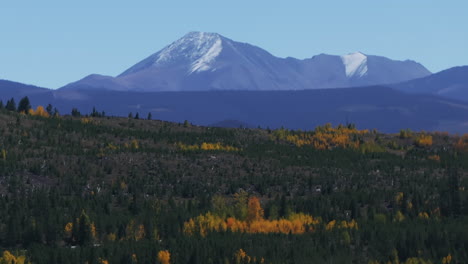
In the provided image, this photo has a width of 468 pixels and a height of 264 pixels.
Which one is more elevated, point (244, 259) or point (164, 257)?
point (164, 257)

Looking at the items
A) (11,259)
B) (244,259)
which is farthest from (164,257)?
(11,259)

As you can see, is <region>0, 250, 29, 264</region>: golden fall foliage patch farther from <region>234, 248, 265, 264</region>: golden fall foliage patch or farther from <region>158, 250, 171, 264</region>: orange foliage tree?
<region>234, 248, 265, 264</region>: golden fall foliage patch

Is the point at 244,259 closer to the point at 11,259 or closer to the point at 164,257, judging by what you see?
the point at 164,257

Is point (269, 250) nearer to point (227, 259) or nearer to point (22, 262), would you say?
point (227, 259)

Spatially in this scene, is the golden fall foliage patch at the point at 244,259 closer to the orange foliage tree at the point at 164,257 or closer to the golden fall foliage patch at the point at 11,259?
the orange foliage tree at the point at 164,257

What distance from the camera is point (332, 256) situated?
190125 mm

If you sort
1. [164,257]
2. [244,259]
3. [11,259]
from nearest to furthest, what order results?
[11,259]
[164,257]
[244,259]

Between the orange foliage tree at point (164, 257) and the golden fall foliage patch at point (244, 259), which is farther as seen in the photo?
the golden fall foliage patch at point (244, 259)

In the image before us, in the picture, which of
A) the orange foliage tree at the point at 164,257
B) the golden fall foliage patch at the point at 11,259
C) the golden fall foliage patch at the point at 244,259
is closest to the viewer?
the golden fall foliage patch at the point at 11,259

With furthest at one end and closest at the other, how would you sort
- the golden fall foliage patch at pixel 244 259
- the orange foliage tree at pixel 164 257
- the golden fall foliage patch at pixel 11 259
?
the golden fall foliage patch at pixel 244 259 → the orange foliage tree at pixel 164 257 → the golden fall foliage patch at pixel 11 259

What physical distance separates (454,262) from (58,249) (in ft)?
257

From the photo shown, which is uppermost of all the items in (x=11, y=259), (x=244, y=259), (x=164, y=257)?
(x=164, y=257)

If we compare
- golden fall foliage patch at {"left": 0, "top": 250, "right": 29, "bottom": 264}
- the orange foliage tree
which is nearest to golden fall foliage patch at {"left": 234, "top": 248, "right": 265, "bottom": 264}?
the orange foliage tree

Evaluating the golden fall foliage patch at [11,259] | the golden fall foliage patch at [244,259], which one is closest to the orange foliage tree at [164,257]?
the golden fall foliage patch at [244,259]
